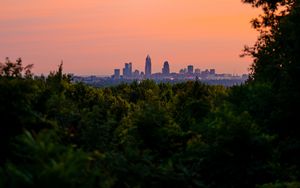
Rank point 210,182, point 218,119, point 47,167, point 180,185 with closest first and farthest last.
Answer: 1. point 47,167
2. point 180,185
3. point 210,182
4. point 218,119

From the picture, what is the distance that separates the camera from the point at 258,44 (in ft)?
75.5

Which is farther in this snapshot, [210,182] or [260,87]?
[260,87]

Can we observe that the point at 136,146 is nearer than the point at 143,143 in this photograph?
Yes

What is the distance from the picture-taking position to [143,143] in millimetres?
10883

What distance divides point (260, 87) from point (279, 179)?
4.09 m

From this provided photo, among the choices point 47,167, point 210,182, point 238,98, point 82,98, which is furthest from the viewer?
point 82,98

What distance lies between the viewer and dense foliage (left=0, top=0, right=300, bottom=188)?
6.34 m

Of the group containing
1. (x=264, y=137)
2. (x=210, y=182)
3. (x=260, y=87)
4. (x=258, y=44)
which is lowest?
(x=210, y=182)

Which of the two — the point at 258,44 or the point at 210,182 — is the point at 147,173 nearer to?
the point at 210,182

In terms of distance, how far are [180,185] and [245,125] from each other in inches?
80.3

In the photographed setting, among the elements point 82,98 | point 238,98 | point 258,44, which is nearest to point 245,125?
point 238,98

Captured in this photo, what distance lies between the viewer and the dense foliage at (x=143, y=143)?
6.34 meters

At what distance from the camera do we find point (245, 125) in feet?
34.0

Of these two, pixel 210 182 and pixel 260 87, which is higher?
pixel 260 87
